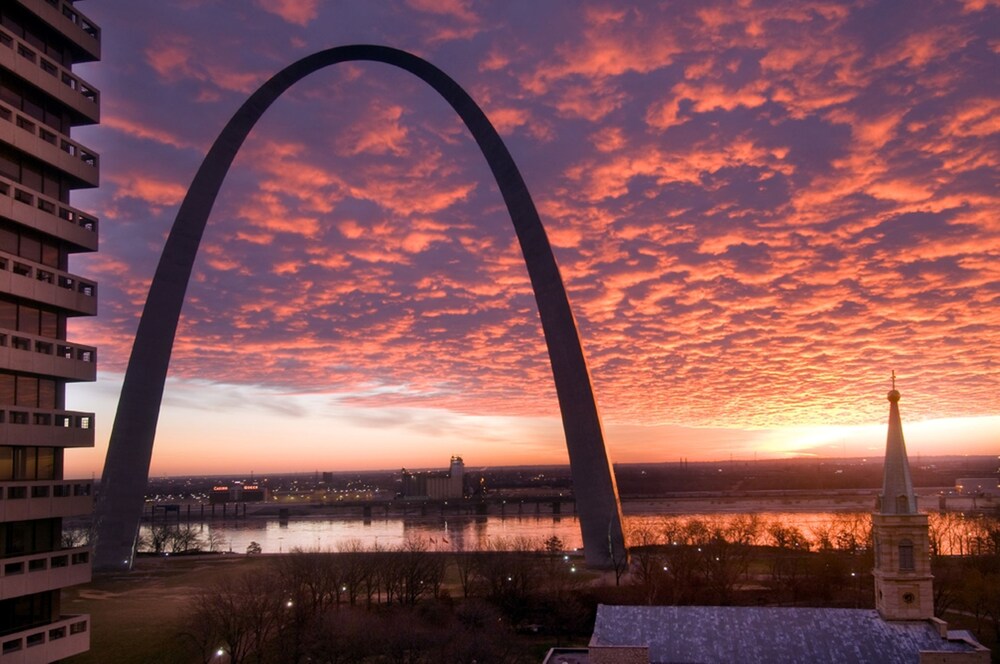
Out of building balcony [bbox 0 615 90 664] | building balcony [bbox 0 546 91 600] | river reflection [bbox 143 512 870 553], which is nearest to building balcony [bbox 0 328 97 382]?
building balcony [bbox 0 546 91 600]

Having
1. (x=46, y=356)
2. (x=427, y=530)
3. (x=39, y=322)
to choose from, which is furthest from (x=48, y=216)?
(x=427, y=530)

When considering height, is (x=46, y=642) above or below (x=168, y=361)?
below

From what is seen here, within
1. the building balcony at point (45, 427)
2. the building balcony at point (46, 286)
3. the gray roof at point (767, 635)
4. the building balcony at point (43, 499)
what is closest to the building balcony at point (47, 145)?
the building balcony at point (46, 286)

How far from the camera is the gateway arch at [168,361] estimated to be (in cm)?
4819

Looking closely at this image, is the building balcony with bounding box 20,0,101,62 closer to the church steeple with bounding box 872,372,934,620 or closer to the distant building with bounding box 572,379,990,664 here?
the distant building with bounding box 572,379,990,664

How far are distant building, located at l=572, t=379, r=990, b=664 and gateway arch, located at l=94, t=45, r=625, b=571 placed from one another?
797 inches

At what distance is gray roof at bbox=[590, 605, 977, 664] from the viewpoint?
26312 mm

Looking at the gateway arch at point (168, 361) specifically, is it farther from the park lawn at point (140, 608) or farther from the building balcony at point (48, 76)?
the building balcony at point (48, 76)

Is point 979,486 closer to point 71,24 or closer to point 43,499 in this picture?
point 43,499

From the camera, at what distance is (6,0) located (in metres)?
19.0

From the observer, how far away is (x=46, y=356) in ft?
63.4

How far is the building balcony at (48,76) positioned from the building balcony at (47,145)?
33.8 inches

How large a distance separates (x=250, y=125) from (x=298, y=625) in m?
30.3

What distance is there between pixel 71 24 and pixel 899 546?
30.9 meters
